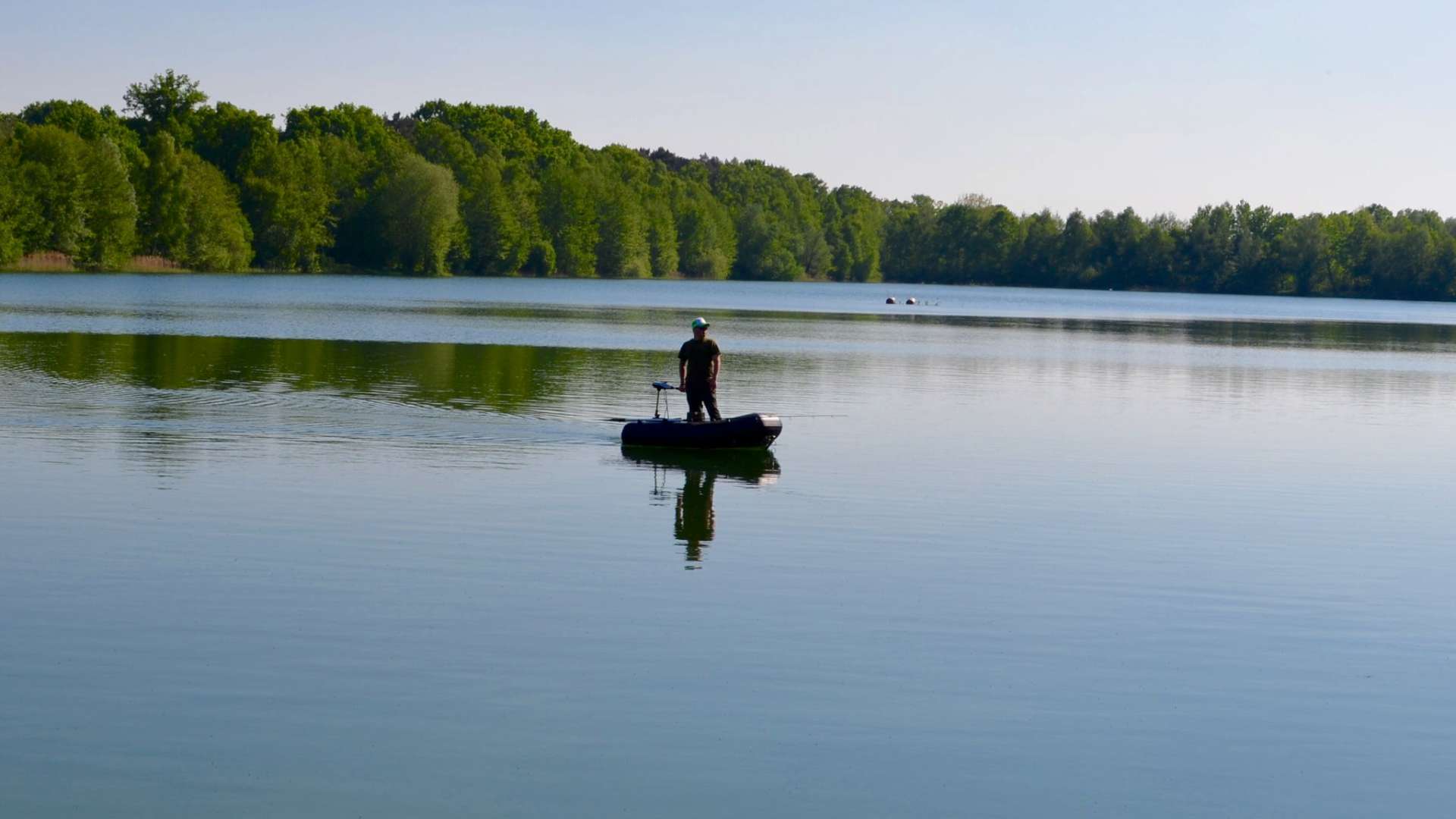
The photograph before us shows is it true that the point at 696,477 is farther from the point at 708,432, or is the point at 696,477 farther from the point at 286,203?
the point at 286,203

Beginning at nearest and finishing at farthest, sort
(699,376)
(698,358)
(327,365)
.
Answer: (698,358) → (699,376) → (327,365)

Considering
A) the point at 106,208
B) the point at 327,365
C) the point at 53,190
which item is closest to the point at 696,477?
the point at 327,365

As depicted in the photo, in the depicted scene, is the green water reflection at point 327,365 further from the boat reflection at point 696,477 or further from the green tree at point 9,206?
the green tree at point 9,206

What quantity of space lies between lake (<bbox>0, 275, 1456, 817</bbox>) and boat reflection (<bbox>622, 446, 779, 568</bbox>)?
120 millimetres

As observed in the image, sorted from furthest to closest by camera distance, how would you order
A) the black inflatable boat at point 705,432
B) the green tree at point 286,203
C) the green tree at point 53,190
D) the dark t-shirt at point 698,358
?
the green tree at point 286,203
the green tree at point 53,190
the dark t-shirt at point 698,358
the black inflatable boat at point 705,432

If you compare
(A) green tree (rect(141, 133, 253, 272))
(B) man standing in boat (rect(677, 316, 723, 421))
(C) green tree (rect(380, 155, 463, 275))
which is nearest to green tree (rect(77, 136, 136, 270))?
(A) green tree (rect(141, 133, 253, 272))

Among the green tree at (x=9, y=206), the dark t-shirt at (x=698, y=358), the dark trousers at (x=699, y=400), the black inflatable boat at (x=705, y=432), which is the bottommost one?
the black inflatable boat at (x=705, y=432)

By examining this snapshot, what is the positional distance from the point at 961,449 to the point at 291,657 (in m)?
17.4

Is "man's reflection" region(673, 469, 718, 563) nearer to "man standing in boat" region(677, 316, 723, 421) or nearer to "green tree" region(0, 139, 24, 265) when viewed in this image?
"man standing in boat" region(677, 316, 723, 421)

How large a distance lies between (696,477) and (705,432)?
2.26 meters

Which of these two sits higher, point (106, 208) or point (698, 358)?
point (106, 208)

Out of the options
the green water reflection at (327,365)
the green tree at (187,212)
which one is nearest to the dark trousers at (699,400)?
the green water reflection at (327,365)

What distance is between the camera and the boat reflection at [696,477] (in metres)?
19.2

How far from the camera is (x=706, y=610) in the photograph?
15.0m
